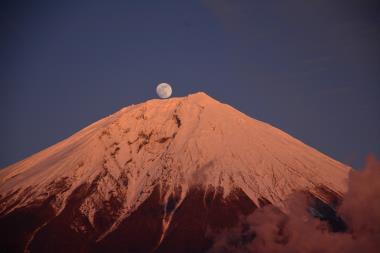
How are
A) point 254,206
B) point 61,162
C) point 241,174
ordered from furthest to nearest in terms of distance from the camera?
point 61,162 → point 241,174 → point 254,206

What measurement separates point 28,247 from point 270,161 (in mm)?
63944

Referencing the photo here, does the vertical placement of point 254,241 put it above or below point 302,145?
below

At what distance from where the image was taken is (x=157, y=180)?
16175 cm

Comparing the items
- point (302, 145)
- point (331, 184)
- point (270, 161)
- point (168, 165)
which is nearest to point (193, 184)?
point (168, 165)

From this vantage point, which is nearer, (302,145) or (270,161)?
(270,161)

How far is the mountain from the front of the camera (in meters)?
144

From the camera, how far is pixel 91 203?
15538 cm

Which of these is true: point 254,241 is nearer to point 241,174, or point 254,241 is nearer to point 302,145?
point 241,174

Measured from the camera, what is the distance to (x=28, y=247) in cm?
14200

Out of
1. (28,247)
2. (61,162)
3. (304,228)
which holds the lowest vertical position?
(304,228)

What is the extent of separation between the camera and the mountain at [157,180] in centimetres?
14412

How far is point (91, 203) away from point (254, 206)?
37747mm

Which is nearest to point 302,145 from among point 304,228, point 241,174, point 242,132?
point 242,132

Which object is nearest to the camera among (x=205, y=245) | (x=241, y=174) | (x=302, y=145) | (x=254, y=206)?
(x=205, y=245)
